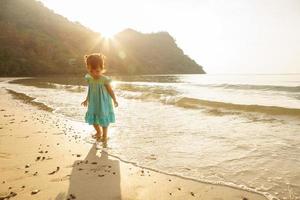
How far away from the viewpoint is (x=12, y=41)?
7294 centimetres

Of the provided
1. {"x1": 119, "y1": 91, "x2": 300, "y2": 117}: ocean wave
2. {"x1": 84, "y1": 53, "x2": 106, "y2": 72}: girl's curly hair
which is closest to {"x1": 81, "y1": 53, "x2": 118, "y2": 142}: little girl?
{"x1": 84, "y1": 53, "x2": 106, "y2": 72}: girl's curly hair

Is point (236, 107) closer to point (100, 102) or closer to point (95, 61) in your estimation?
point (100, 102)

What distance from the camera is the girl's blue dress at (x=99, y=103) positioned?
6.22 m

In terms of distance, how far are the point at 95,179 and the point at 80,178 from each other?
19cm

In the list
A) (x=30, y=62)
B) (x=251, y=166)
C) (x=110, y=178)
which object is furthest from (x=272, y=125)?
(x=30, y=62)

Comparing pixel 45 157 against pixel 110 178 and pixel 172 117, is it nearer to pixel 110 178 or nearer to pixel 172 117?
pixel 110 178

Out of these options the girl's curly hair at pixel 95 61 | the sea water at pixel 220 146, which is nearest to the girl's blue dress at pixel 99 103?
the girl's curly hair at pixel 95 61

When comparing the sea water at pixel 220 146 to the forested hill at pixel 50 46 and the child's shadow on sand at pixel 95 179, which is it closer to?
the child's shadow on sand at pixel 95 179

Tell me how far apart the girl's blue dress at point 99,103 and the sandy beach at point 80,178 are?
66 cm

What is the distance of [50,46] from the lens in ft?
259

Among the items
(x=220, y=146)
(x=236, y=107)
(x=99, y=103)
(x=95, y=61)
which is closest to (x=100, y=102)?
(x=99, y=103)

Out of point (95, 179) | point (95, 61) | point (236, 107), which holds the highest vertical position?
point (95, 61)

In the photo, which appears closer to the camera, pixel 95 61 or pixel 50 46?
pixel 95 61

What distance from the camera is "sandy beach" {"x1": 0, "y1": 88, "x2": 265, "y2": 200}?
333 centimetres
